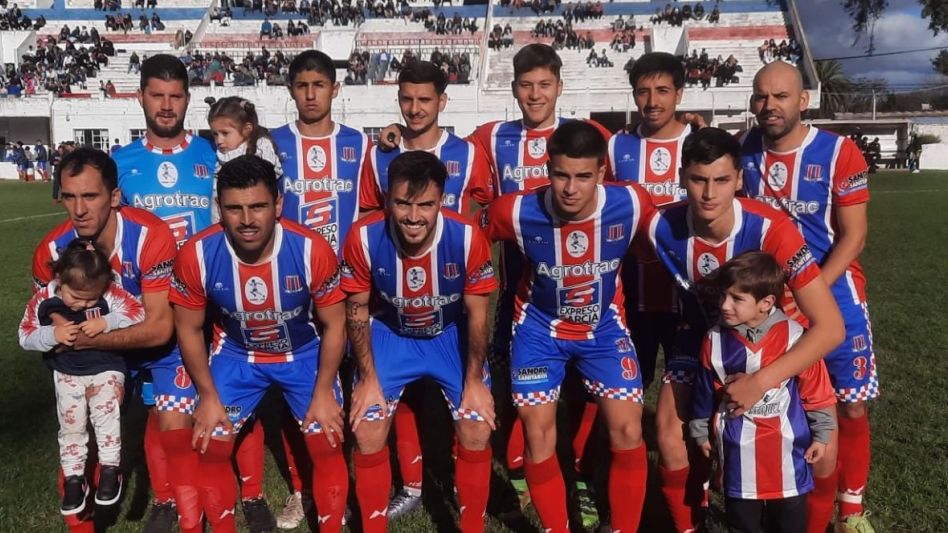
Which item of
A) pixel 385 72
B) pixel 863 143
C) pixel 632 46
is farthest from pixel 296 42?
pixel 863 143

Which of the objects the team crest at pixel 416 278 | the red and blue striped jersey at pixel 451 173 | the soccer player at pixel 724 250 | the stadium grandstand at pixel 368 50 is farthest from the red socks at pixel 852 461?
the stadium grandstand at pixel 368 50

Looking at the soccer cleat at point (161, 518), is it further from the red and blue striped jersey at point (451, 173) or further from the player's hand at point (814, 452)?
the player's hand at point (814, 452)

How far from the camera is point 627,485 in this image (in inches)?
131

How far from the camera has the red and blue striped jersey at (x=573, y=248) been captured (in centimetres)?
342

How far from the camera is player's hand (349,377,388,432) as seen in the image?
3367 millimetres

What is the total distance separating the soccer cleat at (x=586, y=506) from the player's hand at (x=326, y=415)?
4.36ft

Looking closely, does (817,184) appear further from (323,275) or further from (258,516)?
(258,516)

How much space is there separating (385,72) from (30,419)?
3345cm

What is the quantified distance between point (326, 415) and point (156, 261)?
40.1 inches

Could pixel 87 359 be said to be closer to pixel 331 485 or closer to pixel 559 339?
pixel 331 485

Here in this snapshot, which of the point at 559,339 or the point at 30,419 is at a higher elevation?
the point at 559,339

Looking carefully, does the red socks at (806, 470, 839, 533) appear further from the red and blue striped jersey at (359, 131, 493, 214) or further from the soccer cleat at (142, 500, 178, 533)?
the soccer cleat at (142, 500, 178, 533)

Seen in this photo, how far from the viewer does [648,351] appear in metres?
4.10

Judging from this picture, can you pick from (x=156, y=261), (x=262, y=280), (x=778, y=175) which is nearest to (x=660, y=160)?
(x=778, y=175)
